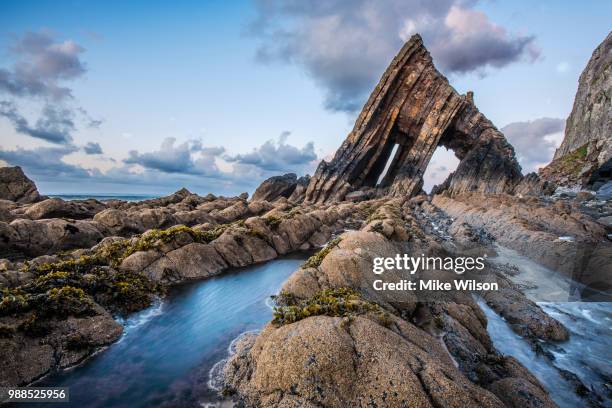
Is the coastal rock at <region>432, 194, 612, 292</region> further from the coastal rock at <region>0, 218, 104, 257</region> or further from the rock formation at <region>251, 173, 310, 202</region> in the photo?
the rock formation at <region>251, 173, 310, 202</region>

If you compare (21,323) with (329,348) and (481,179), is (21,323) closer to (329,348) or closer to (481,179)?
(329,348)

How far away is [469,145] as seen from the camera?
80.4 metres

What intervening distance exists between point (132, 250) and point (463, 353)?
59.3 ft

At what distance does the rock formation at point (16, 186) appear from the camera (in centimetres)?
4147

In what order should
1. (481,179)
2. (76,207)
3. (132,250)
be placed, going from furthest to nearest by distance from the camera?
(481,179)
(76,207)
(132,250)

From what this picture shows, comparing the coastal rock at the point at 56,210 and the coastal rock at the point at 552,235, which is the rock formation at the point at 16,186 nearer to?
the coastal rock at the point at 56,210

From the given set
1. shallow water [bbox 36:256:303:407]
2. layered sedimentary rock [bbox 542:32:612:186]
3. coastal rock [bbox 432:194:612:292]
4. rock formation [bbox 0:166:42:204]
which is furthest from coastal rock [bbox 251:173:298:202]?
layered sedimentary rock [bbox 542:32:612:186]

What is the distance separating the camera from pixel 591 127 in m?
120

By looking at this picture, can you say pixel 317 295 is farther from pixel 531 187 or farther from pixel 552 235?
pixel 531 187

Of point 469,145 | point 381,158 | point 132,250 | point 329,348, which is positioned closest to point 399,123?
point 381,158

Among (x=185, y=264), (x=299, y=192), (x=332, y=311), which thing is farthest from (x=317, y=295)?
(x=299, y=192)

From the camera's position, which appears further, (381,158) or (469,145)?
(381,158)

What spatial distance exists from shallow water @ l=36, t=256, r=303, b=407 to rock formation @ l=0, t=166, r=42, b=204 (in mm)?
40345

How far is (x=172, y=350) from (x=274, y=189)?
7030 centimetres
